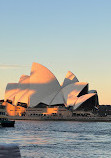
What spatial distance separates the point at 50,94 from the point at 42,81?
629 centimetres

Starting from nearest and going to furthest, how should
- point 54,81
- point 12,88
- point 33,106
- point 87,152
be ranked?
1. point 87,152
2. point 54,81
3. point 33,106
4. point 12,88

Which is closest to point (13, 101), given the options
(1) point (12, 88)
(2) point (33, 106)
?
(1) point (12, 88)

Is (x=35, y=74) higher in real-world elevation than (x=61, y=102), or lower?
higher

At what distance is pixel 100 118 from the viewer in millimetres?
153750

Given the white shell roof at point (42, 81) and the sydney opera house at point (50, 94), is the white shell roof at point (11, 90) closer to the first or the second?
Answer: the sydney opera house at point (50, 94)

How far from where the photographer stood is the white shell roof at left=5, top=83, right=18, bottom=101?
160 metres

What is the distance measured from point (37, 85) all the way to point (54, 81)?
640cm

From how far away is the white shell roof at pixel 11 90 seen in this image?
15950 cm

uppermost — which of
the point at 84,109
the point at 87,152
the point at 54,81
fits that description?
the point at 54,81

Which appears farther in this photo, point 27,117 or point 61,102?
point 27,117

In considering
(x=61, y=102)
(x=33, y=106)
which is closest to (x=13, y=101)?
(x=33, y=106)

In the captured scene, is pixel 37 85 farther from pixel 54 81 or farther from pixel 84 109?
pixel 84 109

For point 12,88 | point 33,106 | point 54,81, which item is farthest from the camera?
point 12,88

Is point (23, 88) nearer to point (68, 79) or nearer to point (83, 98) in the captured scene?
point (68, 79)
